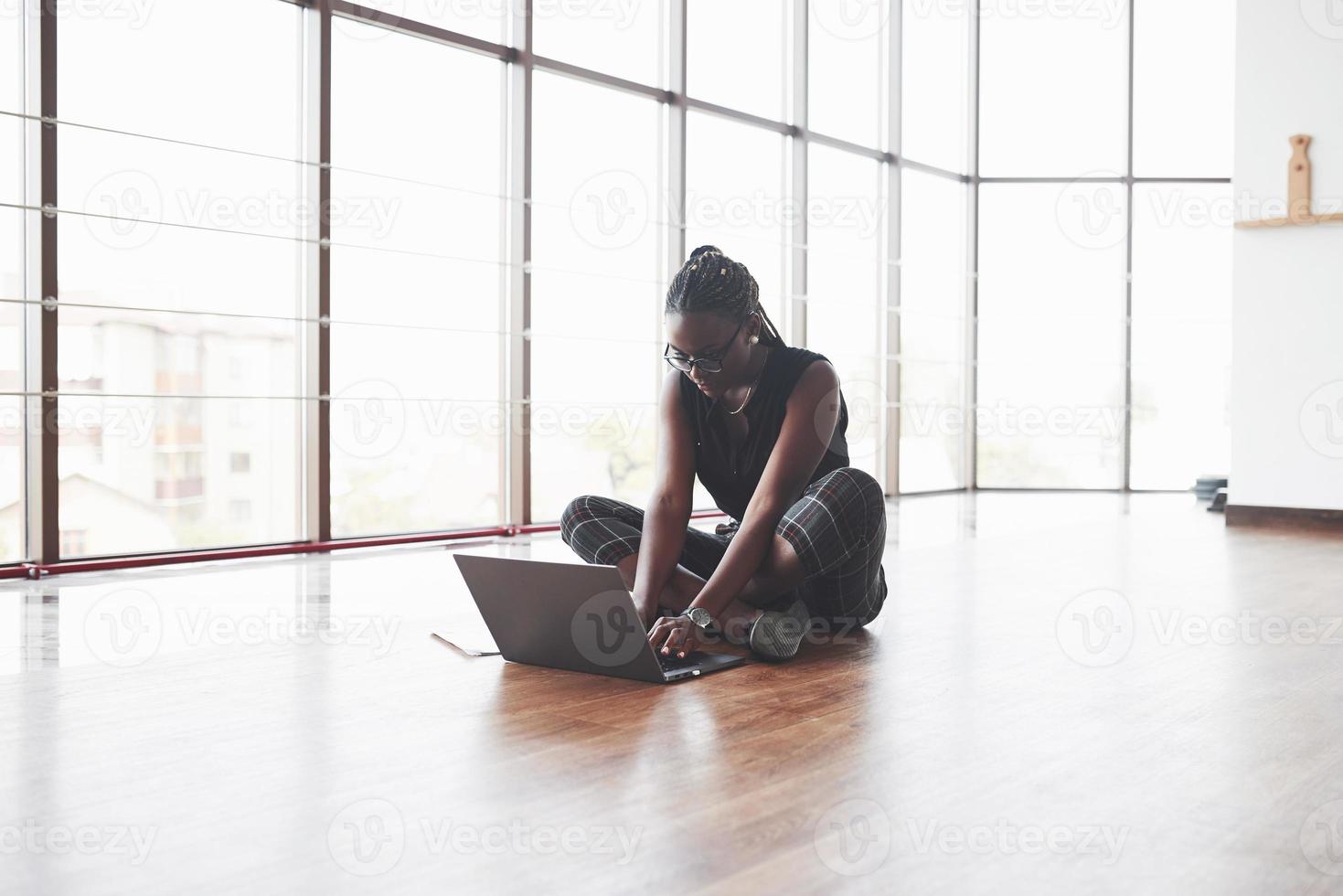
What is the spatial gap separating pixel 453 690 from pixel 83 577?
8.32 ft

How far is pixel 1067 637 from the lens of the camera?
2514mm

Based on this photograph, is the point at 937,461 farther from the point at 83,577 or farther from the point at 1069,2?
the point at 83,577

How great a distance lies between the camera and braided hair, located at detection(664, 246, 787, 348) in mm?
2096

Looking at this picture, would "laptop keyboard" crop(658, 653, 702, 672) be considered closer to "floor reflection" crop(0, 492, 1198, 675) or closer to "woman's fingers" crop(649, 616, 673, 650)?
"woman's fingers" crop(649, 616, 673, 650)

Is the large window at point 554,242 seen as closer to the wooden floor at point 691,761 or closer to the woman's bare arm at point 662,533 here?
the wooden floor at point 691,761

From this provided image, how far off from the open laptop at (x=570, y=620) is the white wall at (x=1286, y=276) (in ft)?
14.6

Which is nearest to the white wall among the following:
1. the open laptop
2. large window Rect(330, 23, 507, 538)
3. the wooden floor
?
the wooden floor

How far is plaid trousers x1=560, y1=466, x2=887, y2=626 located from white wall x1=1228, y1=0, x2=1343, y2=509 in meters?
3.95

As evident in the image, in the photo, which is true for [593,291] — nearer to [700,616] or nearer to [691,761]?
[700,616]

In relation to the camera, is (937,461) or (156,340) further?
(937,461)

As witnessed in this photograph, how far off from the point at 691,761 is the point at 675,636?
0.53 metres

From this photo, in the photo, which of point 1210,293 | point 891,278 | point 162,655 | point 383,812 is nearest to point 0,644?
point 162,655

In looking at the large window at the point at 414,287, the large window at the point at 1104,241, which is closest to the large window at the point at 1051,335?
the large window at the point at 1104,241

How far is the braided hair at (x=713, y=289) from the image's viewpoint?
6.88 feet
